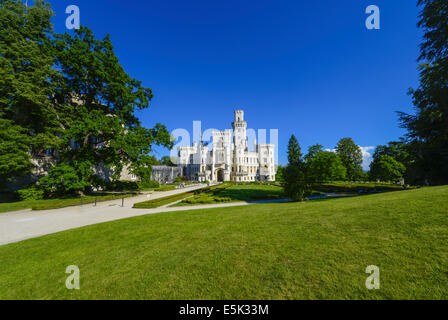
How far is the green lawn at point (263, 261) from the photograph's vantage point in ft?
9.86

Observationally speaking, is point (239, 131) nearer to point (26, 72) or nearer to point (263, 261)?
point (26, 72)

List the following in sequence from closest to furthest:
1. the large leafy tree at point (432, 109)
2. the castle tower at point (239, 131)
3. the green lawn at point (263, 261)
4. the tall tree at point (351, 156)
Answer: the green lawn at point (263, 261) → the large leafy tree at point (432, 109) → the tall tree at point (351, 156) → the castle tower at point (239, 131)

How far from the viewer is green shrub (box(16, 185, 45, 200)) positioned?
1666 cm

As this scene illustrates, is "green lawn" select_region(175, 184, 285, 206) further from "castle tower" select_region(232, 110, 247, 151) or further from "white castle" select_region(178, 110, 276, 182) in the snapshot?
"castle tower" select_region(232, 110, 247, 151)

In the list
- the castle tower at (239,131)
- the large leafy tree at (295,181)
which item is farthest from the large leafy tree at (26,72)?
the castle tower at (239,131)

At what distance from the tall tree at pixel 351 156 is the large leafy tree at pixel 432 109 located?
118ft

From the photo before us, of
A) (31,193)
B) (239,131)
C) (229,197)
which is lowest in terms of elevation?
(229,197)

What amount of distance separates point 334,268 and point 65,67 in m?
28.2

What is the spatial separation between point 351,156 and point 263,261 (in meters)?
62.4

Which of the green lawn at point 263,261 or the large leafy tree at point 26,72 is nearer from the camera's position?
A: the green lawn at point 263,261

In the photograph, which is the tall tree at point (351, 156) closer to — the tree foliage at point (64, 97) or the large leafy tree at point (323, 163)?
the large leafy tree at point (323, 163)

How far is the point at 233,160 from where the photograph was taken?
85.9 meters

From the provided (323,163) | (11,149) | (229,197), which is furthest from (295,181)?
(11,149)
